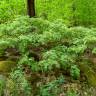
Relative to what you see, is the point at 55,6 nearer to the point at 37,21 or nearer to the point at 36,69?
the point at 37,21

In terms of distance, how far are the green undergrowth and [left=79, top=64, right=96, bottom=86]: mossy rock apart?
0.32 ft

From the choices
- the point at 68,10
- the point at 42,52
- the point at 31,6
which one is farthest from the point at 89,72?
the point at 68,10

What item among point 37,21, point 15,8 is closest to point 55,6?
point 15,8

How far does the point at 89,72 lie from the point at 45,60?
42.9 inches

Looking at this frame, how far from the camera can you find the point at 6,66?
5785 millimetres

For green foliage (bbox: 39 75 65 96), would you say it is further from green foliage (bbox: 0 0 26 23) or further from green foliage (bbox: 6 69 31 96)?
green foliage (bbox: 0 0 26 23)

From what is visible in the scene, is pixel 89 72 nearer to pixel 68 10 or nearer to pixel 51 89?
pixel 51 89

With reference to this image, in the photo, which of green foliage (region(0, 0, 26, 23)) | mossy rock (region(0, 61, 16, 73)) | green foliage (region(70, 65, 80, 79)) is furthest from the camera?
green foliage (region(0, 0, 26, 23))

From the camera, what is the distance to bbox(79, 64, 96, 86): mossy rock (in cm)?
577

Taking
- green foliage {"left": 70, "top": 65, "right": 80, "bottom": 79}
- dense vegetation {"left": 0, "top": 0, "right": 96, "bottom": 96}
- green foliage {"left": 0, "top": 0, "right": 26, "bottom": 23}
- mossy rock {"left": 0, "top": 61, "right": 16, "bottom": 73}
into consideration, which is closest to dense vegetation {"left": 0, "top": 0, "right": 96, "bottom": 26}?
green foliage {"left": 0, "top": 0, "right": 26, "bottom": 23}

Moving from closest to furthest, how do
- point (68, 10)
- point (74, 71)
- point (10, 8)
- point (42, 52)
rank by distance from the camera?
1. point (74, 71)
2. point (42, 52)
3. point (10, 8)
4. point (68, 10)

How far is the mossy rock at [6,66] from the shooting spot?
5.71 m

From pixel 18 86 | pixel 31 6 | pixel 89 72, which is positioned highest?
pixel 31 6

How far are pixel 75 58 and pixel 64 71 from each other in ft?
1.06
